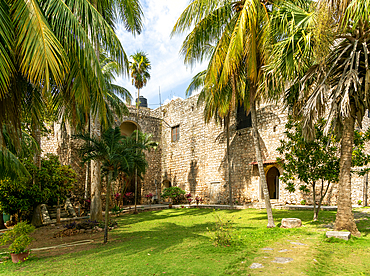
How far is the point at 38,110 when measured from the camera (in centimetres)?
524

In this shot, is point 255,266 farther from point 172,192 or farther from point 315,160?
point 172,192

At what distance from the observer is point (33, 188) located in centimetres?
935

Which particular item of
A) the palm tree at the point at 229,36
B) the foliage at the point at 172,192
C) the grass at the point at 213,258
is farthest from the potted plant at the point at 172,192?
the grass at the point at 213,258

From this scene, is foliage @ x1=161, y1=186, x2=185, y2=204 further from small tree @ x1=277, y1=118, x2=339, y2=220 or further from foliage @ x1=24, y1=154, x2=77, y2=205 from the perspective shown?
small tree @ x1=277, y1=118, x2=339, y2=220

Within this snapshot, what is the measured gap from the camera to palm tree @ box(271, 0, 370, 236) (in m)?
A: 4.74

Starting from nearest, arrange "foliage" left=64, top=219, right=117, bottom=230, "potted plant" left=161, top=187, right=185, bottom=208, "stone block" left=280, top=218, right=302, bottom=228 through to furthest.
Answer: "stone block" left=280, top=218, right=302, bottom=228
"foliage" left=64, top=219, right=117, bottom=230
"potted plant" left=161, top=187, right=185, bottom=208

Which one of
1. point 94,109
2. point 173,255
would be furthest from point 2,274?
point 94,109

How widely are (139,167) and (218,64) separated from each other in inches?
299

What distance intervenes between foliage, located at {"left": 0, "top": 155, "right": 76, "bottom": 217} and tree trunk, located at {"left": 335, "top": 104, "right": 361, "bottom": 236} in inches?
350

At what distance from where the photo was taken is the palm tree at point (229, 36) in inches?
244

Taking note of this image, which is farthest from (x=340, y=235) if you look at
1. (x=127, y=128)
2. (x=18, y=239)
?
(x=127, y=128)

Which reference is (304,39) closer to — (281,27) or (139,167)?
(281,27)

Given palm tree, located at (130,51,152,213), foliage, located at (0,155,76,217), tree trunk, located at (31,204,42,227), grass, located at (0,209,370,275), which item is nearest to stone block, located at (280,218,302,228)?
grass, located at (0,209,370,275)

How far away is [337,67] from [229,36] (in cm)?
291
